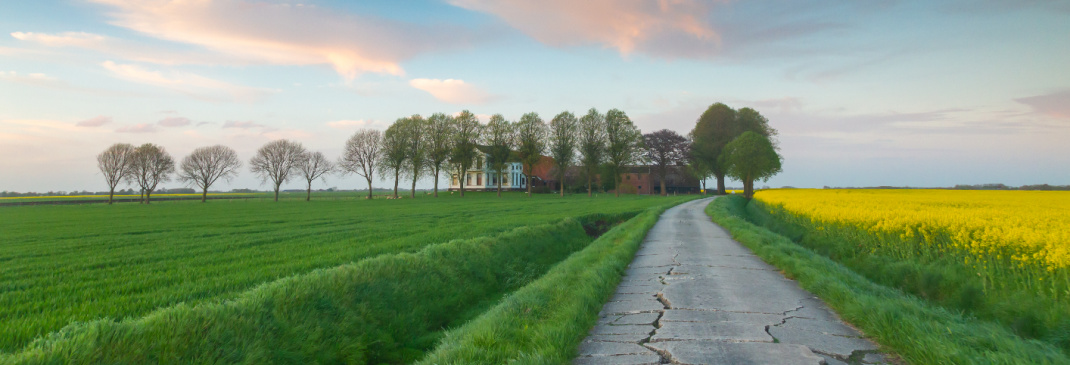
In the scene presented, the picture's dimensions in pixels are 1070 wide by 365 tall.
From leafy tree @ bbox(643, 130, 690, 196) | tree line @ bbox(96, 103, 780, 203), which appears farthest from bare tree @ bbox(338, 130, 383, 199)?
leafy tree @ bbox(643, 130, 690, 196)

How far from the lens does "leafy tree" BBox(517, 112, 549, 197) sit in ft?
228

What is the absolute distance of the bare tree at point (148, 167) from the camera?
72.1 metres

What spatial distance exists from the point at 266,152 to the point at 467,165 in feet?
108

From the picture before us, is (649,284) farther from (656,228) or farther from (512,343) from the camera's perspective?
(656,228)

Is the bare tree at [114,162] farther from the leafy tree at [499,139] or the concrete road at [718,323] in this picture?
the concrete road at [718,323]

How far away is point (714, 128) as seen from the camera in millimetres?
74438

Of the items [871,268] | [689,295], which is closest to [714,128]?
[871,268]

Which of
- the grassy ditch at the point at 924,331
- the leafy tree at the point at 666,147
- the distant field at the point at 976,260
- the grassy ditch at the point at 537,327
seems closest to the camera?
the grassy ditch at the point at 924,331

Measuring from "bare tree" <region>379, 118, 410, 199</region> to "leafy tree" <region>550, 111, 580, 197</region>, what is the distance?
2132 centimetres

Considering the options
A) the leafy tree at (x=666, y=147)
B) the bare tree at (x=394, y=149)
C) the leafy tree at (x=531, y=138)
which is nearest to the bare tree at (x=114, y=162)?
the bare tree at (x=394, y=149)

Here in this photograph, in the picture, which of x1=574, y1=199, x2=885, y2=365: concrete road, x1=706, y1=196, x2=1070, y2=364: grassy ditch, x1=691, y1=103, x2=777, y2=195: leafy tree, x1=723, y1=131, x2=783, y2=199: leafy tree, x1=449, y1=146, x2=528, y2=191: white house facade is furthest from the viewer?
x1=449, y1=146, x2=528, y2=191: white house facade

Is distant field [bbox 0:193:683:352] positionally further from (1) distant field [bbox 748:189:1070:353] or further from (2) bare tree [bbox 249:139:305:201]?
(2) bare tree [bbox 249:139:305:201]

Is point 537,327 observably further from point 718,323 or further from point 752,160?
point 752,160

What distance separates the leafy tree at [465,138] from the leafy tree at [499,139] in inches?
64.8
